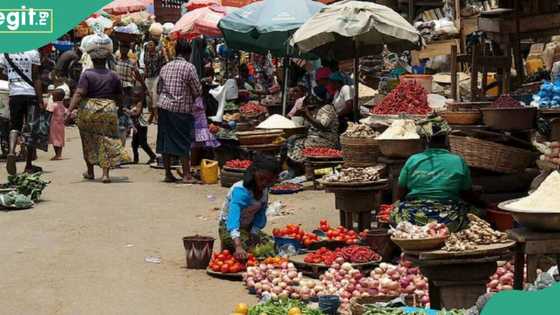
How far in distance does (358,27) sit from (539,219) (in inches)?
289

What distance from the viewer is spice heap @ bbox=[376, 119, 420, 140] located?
10922mm

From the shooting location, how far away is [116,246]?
1099cm

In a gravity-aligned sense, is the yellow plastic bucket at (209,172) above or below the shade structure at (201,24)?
below

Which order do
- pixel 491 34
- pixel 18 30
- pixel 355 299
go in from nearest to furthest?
pixel 18 30 < pixel 355 299 < pixel 491 34

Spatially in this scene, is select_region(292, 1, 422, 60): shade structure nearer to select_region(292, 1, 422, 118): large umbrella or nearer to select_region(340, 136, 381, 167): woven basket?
select_region(292, 1, 422, 118): large umbrella

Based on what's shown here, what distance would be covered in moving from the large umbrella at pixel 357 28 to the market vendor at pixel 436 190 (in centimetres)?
510

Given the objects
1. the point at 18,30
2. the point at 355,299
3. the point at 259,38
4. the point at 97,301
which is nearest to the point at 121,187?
the point at 259,38

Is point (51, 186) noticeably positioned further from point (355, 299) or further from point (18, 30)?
point (18, 30)

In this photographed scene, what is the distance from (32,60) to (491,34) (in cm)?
645

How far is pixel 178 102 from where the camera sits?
49.5ft

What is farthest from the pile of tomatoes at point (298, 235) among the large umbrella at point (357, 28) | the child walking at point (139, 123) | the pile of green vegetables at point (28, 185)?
the child walking at point (139, 123)

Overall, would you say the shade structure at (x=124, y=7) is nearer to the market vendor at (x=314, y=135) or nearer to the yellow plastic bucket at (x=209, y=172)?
the yellow plastic bucket at (x=209, y=172)

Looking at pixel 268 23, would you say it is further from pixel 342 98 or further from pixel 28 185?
pixel 28 185

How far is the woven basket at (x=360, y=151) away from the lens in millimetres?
11844
